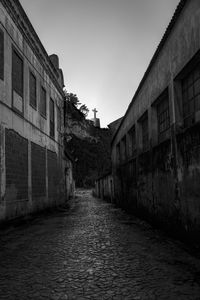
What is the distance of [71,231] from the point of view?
9.37m

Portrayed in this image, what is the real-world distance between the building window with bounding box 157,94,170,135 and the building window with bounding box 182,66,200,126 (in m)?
1.47

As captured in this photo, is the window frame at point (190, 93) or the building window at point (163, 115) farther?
the building window at point (163, 115)

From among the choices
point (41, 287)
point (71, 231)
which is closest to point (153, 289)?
point (41, 287)

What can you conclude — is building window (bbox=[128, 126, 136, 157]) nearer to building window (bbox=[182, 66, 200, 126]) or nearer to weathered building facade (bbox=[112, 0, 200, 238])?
weathered building facade (bbox=[112, 0, 200, 238])

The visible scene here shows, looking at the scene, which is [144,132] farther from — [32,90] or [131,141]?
[32,90]

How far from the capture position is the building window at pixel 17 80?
468 inches

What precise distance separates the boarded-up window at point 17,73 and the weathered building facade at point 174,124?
4.57 meters

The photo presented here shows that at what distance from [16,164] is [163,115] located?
211 inches

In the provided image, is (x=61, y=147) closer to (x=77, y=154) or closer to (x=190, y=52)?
(x=190, y=52)

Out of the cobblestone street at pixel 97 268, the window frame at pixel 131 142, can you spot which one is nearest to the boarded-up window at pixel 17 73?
the window frame at pixel 131 142

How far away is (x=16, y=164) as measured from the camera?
11.6m

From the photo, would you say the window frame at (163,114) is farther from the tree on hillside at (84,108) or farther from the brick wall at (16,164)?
the tree on hillside at (84,108)

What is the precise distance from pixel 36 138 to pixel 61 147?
6.46m

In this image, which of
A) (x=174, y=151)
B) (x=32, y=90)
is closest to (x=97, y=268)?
(x=174, y=151)
